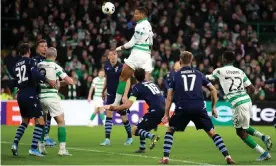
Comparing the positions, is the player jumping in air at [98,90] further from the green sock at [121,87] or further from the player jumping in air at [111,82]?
the green sock at [121,87]

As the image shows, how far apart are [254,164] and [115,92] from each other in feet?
18.5

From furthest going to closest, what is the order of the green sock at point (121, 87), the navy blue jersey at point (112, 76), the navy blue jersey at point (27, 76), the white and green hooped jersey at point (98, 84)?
the white and green hooped jersey at point (98, 84)
the navy blue jersey at point (112, 76)
the green sock at point (121, 87)
the navy blue jersey at point (27, 76)

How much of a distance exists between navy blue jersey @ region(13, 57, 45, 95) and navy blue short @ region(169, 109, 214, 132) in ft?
9.83

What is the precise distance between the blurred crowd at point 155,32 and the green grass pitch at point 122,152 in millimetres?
6442

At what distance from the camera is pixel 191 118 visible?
13.2 meters

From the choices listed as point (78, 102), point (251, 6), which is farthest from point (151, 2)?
point (78, 102)

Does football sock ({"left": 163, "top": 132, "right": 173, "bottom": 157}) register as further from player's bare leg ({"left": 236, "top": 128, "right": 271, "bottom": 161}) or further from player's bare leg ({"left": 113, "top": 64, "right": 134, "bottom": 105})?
player's bare leg ({"left": 113, "top": 64, "right": 134, "bottom": 105})

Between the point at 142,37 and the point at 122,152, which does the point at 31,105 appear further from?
the point at 142,37

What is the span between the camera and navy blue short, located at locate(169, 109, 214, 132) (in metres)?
13.1

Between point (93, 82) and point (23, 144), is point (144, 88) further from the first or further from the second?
point (93, 82)

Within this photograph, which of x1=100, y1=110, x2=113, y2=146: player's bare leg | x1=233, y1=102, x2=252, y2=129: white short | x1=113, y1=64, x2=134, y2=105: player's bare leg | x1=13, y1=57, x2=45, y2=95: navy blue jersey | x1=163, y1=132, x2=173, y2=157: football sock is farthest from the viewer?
x1=100, y1=110, x2=113, y2=146: player's bare leg

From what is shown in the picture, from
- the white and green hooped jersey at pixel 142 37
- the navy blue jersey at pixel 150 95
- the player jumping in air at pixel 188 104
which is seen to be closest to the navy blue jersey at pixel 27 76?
the navy blue jersey at pixel 150 95

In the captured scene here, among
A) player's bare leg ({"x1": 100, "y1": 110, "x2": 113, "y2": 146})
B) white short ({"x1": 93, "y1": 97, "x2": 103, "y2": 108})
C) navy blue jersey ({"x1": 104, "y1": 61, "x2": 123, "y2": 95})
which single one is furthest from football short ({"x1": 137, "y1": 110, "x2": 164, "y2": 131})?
white short ({"x1": 93, "y1": 97, "x2": 103, "y2": 108})

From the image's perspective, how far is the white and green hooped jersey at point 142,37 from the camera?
1628 centimetres
